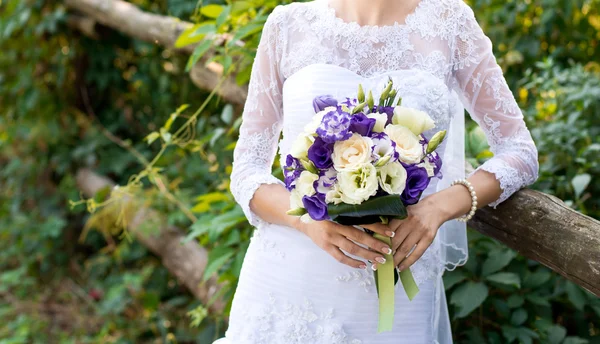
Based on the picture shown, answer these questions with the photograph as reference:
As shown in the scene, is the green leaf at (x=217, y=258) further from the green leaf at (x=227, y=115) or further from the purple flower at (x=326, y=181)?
the purple flower at (x=326, y=181)

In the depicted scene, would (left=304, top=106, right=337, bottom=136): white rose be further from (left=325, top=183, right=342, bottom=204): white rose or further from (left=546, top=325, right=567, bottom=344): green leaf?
(left=546, top=325, right=567, bottom=344): green leaf

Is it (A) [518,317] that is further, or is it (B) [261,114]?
(A) [518,317]

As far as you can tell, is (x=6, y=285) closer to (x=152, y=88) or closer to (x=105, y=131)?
(x=105, y=131)

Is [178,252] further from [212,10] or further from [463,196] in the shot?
[463,196]

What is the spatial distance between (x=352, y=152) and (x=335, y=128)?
62 millimetres

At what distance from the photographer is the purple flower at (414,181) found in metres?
1.37

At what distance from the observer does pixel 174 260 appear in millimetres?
4062

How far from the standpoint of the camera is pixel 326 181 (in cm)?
137

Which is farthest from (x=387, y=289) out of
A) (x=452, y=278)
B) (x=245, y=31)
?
(x=245, y=31)

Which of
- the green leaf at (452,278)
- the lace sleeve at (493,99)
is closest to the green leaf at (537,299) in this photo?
the green leaf at (452,278)

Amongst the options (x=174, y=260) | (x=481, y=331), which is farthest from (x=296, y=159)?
(x=174, y=260)

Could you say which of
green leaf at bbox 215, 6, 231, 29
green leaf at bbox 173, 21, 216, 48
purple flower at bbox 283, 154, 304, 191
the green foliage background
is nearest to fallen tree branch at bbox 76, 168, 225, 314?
the green foliage background

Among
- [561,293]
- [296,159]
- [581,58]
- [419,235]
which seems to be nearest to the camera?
[296,159]

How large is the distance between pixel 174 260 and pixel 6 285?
6.04 ft
